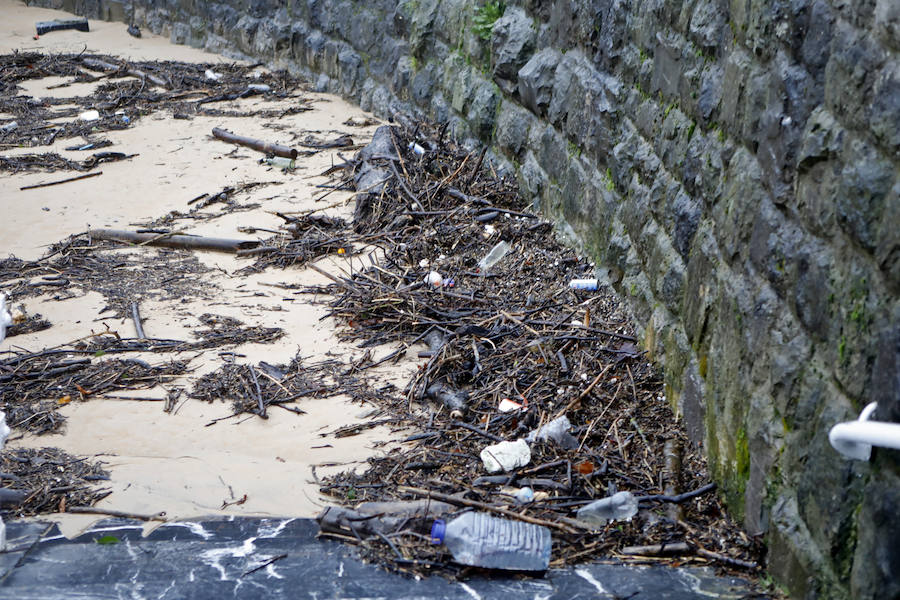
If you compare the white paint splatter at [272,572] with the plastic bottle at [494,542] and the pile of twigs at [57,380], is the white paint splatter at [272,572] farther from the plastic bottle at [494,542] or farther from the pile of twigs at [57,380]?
the pile of twigs at [57,380]

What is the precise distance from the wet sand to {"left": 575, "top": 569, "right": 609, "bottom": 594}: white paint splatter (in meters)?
0.99

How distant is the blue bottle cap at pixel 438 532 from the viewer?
114 inches

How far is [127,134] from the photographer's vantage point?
8.84 metres

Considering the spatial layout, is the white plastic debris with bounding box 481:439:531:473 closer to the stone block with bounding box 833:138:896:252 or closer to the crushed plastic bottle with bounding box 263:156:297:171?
the stone block with bounding box 833:138:896:252

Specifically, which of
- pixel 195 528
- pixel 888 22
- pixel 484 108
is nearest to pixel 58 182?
pixel 484 108

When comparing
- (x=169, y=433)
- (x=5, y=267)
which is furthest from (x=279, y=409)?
(x=5, y=267)

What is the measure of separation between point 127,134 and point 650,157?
20.4ft

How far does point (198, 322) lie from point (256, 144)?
3.45 m

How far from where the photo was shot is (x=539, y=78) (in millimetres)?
5699

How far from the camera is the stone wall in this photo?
2059 mm

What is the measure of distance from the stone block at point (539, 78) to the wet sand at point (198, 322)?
156cm

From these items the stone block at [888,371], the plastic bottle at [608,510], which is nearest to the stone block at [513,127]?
the plastic bottle at [608,510]

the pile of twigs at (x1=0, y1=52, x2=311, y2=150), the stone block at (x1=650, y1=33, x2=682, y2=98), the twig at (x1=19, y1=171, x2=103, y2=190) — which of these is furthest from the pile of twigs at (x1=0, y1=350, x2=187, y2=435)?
the pile of twigs at (x1=0, y1=52, x2=311, y2=150)

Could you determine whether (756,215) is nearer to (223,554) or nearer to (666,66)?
(666,66)
